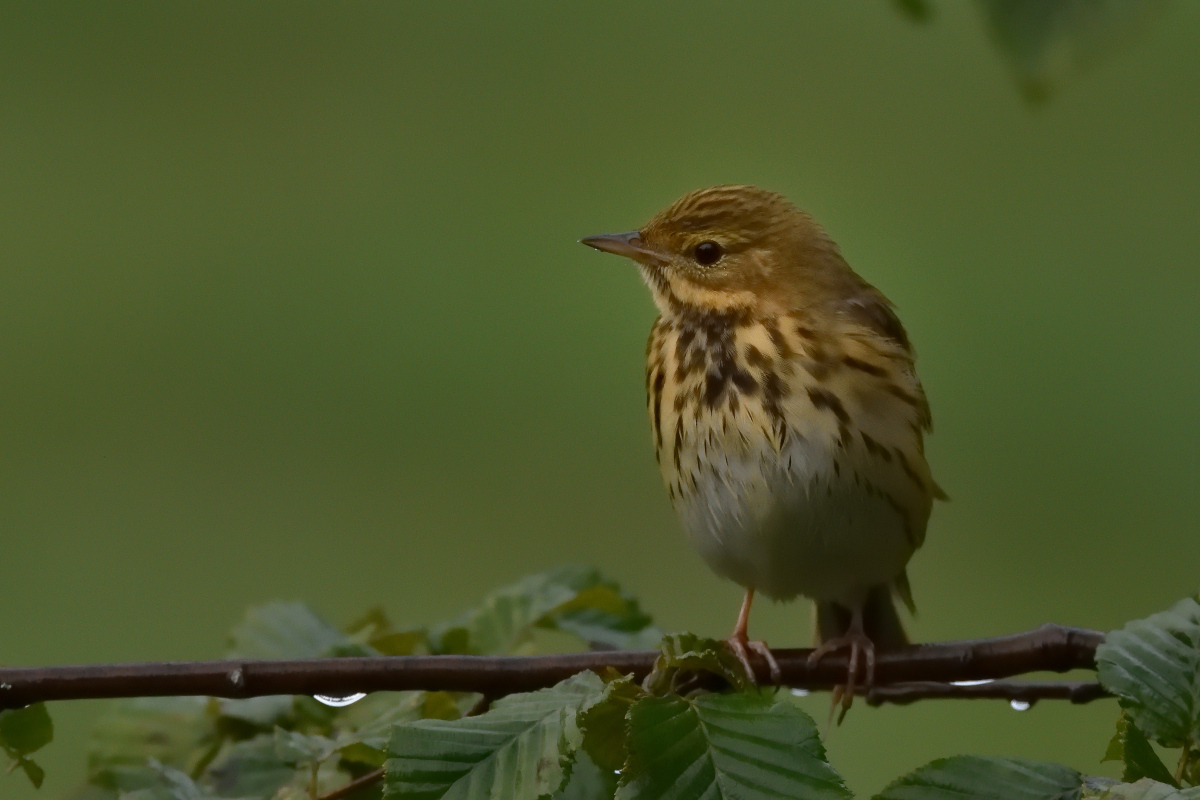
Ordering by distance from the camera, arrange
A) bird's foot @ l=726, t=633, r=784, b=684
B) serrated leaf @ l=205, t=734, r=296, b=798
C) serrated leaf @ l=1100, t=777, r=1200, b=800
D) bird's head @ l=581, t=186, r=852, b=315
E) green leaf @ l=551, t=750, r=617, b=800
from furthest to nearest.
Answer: bird's head @ l=581, t=186, r=852, b=315 → bird's foot @ l=726, t=633, r=784, b=684 → serrated leaf @ l=205, t=734, r=296, b=798 → green leaf @ l=551, t=750, r=617, b=800 → serrated leaf @ l=1100, t=777, r=1200, b=800

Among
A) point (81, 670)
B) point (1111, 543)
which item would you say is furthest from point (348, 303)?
point (81, 670)

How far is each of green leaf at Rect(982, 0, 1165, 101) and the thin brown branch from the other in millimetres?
743

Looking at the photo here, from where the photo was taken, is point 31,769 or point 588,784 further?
point 31,769

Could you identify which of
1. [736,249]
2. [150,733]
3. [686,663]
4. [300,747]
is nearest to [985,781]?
[686,663]

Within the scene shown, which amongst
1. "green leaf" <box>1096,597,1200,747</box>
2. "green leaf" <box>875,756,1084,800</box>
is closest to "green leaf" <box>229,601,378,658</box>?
"green leaf" <box>875,756,1084,800</box>

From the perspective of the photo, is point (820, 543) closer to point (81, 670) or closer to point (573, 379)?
point (81, 670)

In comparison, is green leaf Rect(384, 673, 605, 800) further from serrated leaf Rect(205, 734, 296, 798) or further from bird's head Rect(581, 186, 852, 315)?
bird's head Rect(581, 186, 852, 315)

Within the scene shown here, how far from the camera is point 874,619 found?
2.91 metres

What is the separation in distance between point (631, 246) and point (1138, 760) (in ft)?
4.66

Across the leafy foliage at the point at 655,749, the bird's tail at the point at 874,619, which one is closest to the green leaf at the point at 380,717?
the leafy foliage at the point at 655,749

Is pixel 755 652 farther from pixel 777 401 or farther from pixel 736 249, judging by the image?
pixel 736 249

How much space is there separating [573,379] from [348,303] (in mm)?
1460

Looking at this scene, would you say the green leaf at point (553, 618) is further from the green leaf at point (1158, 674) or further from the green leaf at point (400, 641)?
the green leaf at point (1158, 674)

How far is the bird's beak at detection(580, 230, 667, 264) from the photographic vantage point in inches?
107
